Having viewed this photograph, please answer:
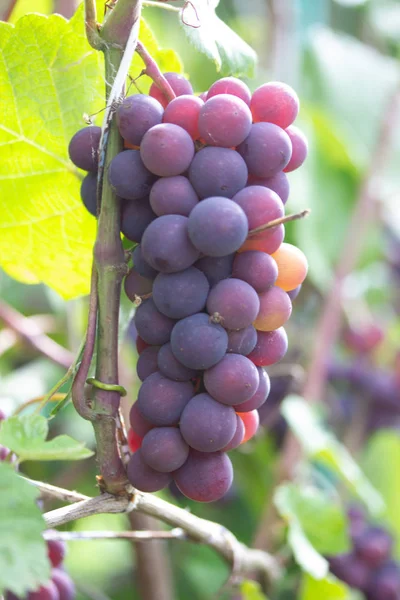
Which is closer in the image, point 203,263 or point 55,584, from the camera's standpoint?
point 203,263

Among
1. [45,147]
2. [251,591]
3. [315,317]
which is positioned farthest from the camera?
[315,317]

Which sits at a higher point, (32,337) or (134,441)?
(134,441)

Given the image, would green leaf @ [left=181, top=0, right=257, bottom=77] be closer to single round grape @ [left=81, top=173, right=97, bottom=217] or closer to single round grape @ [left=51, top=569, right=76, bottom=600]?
single round grape @ [left=81, top=173, right=97, bottom=217]

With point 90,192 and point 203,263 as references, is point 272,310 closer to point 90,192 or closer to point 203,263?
point 203,263

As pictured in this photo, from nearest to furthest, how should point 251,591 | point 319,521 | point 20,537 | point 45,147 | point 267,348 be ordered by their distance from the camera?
point 20,537 → point 267,348 → point 45,147 → point 251,591 → point 319,521

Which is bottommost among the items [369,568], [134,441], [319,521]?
[369,568]

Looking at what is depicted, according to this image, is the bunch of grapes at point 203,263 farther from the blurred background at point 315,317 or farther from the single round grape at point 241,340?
the blurred background at point 315,317

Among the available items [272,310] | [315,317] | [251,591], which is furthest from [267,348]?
[315,317]
